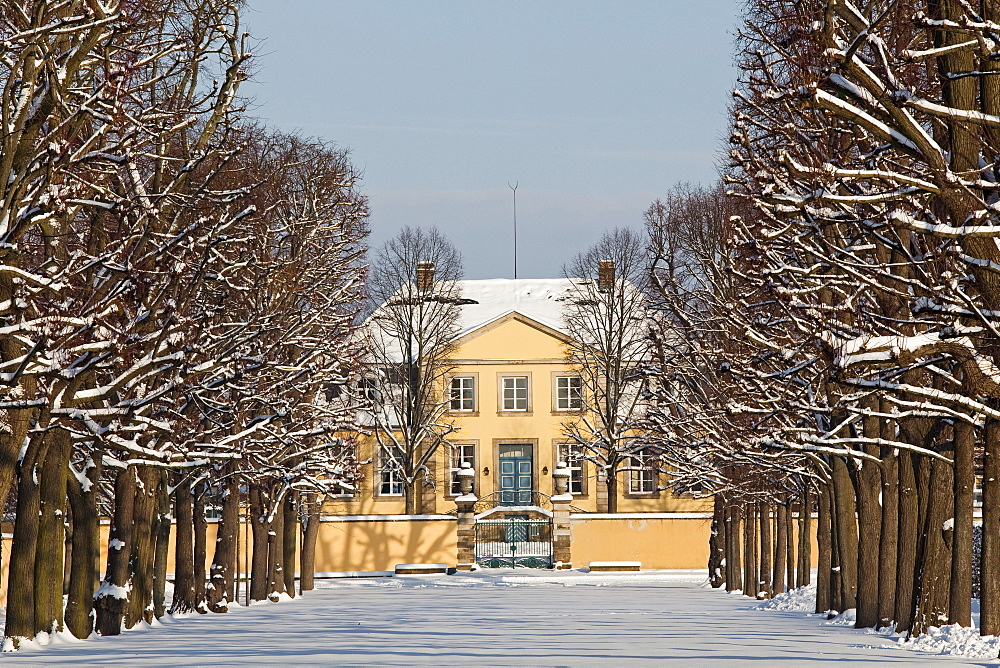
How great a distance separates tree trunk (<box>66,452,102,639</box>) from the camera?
18.9 m

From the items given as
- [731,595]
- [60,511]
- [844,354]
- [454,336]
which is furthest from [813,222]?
[454,336]

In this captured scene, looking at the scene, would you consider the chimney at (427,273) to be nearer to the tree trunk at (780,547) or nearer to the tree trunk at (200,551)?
the tree trunk at (780,547)

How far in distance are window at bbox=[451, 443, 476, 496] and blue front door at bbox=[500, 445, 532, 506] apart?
131 cm

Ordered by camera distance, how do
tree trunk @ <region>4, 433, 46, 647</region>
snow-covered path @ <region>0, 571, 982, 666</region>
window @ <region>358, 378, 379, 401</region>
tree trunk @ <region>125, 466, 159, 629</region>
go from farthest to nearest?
window @ <region>358, 378, 379, 401</region>
tree trunk @ <region>125, 466, 159, 629</region>
tree trunk @ <region>4, 433, 46, 647</region>
snow-covered path @ <region>0, 571, 982, 666</region>

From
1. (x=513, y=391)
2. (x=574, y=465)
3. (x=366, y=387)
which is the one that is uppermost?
(x=513, y=391)

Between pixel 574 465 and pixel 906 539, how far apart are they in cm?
4196

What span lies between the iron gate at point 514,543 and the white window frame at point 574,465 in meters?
7.32

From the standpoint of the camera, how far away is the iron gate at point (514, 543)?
164ft

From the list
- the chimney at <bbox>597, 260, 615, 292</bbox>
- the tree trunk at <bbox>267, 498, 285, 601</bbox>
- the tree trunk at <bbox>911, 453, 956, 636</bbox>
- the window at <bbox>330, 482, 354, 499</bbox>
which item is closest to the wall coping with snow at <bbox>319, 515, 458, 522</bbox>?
the window at <bbox>330, 482, 354, 499</bbox>

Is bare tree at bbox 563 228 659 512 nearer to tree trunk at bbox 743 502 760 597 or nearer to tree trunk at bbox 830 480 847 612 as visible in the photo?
tree trunk at bbox 743 502 760 597

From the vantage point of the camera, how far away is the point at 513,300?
220 feet

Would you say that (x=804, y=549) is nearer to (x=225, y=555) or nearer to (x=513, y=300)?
(x=225, y=555)

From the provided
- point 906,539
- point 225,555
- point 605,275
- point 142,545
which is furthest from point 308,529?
point 605,275

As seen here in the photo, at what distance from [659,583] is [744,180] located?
82.8 ft
